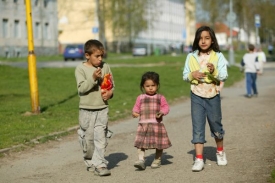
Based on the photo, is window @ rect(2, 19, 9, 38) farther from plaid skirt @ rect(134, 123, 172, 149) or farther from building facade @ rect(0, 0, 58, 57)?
plaid skirt @ rect(134, 123, 172, 149)

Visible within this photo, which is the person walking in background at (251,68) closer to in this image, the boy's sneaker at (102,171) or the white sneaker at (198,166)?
the white sneaker at (198,166)

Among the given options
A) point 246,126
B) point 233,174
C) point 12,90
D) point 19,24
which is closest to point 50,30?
point 19,24

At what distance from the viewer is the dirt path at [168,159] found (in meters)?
8.22

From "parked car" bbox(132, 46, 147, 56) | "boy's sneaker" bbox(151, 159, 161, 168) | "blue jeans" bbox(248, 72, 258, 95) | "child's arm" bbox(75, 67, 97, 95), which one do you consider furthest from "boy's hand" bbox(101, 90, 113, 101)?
"parked car" bbox(132, 46, 147, 56)

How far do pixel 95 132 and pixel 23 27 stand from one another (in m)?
62.8

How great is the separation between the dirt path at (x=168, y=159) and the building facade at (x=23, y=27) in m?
49.0

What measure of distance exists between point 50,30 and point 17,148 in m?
65.7

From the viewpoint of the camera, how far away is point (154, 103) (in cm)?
870

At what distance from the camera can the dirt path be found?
822 centimetres

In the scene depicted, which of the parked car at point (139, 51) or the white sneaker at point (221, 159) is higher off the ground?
the white sneaker at point (221, 159)

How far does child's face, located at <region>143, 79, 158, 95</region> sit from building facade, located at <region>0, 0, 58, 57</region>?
173 ft

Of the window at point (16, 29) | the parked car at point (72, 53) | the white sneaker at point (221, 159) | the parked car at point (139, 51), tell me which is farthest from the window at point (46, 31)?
the white sneaker at point (221, 159)

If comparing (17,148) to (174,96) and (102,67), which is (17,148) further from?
(174,96)

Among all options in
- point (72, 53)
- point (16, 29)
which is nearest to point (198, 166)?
point (72, 53)
